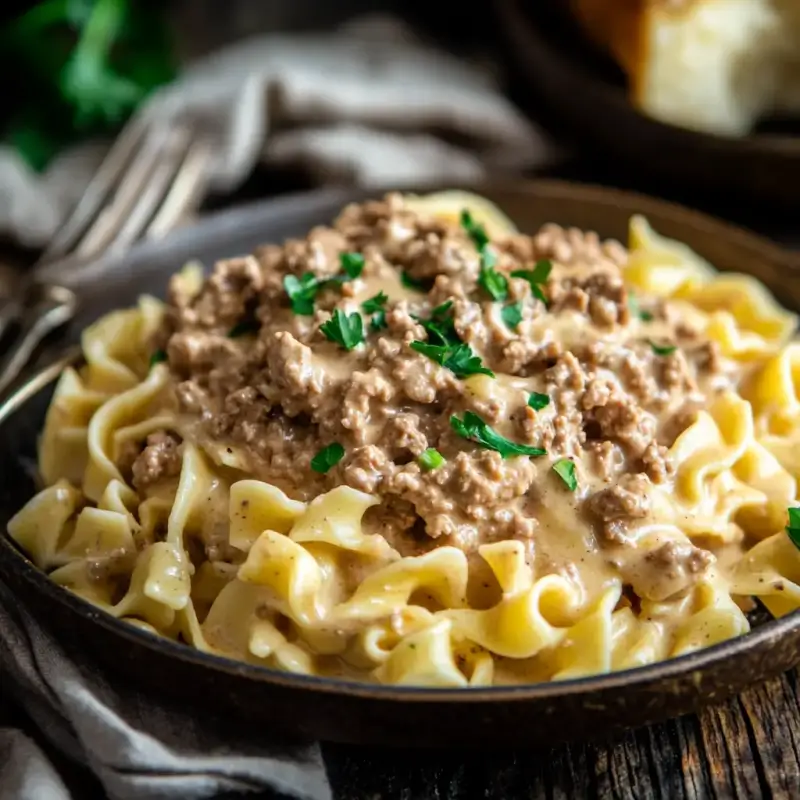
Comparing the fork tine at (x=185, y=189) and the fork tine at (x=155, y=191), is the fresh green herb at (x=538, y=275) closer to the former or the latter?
the fork tine at (x=185, y=189)

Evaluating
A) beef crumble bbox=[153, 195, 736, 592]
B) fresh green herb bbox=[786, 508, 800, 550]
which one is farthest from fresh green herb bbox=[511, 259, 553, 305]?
fresh green herb bbox=[786, 508, 800, 550]

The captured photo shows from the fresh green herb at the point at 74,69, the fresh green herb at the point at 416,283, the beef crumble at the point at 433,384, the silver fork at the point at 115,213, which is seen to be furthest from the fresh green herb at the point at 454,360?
the fresh green herb at the point at 74,69

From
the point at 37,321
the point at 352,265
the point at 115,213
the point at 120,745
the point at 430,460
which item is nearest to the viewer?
the point at 120,745

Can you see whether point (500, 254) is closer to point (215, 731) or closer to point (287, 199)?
point (287, 199)

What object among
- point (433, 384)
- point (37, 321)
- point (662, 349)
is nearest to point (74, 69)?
point (37, 321)

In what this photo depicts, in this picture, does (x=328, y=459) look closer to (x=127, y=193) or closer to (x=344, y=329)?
(x=344, y=329)

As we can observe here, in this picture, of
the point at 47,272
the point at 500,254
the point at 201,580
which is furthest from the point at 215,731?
the point at 47,272

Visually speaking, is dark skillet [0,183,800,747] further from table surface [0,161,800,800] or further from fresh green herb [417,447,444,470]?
fresh green herb [417,447,444,470]
